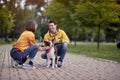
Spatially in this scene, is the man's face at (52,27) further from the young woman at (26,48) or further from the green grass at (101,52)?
the green grass at (101,52)

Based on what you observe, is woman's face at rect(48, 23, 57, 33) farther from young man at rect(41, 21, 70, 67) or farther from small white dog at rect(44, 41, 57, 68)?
small white dog at rect(44, 41, 57, 68)

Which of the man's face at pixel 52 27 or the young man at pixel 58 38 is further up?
the man's face at pixel 52 27

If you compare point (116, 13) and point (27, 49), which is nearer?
point (27, 49)

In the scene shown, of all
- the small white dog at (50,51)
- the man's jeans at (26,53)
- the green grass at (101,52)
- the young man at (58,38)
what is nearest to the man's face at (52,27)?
the young man at (58,38)

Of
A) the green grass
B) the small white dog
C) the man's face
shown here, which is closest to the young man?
the man's face

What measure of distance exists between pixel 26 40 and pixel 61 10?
89.7 feet

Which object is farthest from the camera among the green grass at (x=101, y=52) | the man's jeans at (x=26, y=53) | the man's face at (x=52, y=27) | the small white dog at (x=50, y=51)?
the green grass at (x=101, y=52)

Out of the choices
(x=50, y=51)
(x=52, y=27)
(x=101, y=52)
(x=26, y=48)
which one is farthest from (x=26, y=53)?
(x=101, y=52)

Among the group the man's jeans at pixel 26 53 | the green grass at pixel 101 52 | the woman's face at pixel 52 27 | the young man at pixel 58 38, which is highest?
the woman's face at pixel 52 27

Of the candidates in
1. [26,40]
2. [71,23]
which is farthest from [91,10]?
[26,40]

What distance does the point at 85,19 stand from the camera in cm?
3034

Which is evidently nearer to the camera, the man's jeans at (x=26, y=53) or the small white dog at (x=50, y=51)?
the man's jeans at (x=26, y=53)

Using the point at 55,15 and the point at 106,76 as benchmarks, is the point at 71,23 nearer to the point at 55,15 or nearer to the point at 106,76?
the point at 55,15

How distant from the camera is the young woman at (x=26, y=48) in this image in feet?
37.5
